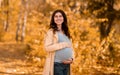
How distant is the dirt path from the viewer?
38.2 feet

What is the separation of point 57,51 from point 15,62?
9.03 metres

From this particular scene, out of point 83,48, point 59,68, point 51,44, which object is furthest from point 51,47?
point 83,48

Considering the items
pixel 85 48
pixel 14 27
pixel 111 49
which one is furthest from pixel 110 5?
pixel 14 27

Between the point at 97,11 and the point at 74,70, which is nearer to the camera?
the point at 74,70

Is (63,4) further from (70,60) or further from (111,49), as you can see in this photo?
(70,60)

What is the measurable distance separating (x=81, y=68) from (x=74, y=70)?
0.28 m

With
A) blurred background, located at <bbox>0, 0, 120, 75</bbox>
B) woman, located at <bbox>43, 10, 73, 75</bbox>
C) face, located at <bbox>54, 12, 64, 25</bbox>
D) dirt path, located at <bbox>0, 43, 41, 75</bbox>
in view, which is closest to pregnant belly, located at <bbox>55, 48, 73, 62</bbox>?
woman, located at <bbox>43, 10, 73, 75</bbox>

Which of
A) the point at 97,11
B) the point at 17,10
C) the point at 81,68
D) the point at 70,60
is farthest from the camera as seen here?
the point at 17,10

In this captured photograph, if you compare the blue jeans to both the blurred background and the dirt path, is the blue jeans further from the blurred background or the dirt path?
the dirt path

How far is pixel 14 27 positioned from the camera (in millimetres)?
29031

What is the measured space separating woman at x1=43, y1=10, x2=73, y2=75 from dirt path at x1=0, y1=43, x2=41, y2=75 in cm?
653

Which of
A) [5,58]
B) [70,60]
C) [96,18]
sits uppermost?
[96,18]

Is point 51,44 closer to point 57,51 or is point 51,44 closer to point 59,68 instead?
point 57,51

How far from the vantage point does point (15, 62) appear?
1359cm
